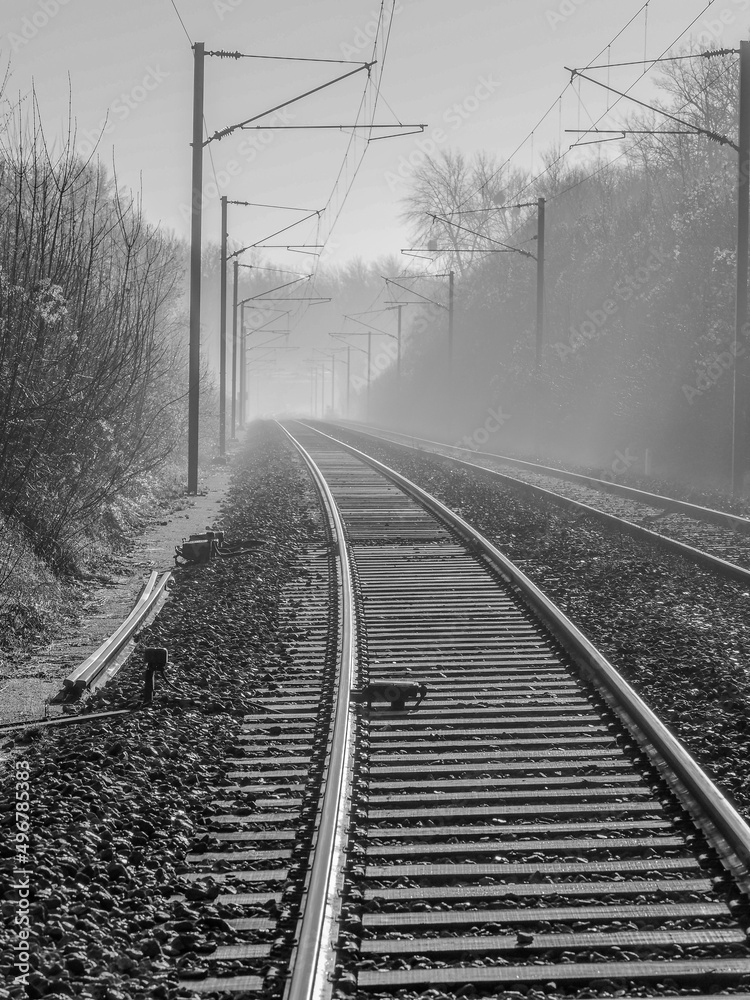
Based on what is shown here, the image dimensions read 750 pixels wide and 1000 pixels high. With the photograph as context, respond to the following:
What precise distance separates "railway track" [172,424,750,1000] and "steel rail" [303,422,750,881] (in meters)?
0.01

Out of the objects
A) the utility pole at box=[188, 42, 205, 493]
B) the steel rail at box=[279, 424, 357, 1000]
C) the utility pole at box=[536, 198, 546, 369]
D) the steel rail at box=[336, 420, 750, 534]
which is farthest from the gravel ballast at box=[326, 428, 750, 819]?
the utility pole at box=[536, 198, 546, 369]

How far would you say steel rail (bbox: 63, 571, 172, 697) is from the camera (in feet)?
23.3

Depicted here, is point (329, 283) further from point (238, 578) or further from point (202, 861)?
point (202, 861)

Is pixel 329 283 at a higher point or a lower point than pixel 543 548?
higher

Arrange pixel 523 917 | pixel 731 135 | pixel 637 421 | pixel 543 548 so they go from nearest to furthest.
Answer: pixel 523 917 < pixel 543 548 < pixel 637 421 < pixel 731 135

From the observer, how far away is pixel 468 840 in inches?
186

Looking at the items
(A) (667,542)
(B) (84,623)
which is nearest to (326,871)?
(B) (84,623)

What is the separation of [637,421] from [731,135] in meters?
14.7

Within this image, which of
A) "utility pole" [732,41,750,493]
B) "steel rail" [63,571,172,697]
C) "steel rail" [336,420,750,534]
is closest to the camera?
"steel rail" [63,571,172,697]

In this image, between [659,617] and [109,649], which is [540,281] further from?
[109,649]

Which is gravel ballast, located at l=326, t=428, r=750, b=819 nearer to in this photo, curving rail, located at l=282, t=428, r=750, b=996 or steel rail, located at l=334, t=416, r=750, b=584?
A: steel rail, located at l=334, t=416, r=750, b=584

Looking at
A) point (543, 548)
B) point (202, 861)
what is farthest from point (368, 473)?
point (202, 861)

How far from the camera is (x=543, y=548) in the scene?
45.0 ft

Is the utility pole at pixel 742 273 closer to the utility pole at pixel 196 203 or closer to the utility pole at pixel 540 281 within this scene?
the utility pole at pixel 196 203
